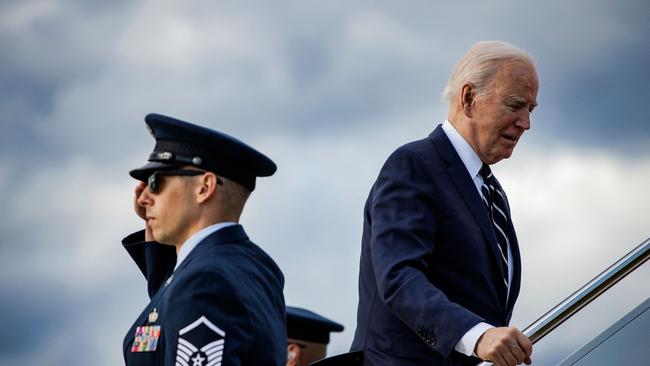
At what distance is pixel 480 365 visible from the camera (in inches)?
163

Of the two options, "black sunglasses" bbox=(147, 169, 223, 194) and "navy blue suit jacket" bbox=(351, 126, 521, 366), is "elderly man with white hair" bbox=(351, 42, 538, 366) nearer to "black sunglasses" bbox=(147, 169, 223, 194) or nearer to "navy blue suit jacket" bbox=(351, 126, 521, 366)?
"navy blue suit jacket" bbox=(351, 126, 521, 366)

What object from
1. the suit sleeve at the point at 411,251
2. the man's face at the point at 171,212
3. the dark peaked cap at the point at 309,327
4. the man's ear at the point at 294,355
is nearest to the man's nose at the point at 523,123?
the suit sleeve at the point at 411,251

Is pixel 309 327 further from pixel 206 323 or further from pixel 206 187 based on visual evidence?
pixel 206 323

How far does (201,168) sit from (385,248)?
0.74 metres

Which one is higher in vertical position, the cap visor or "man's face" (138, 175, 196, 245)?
the cap visor

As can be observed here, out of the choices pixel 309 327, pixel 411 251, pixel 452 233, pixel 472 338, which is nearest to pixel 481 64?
pixel 452 233

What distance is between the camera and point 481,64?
189 inches

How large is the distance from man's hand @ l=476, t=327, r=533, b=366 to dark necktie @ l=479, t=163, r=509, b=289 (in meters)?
0.64

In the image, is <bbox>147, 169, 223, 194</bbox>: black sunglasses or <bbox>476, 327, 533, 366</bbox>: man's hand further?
<bbox>147, 169, 223, 194</bbox>: black sunglasses

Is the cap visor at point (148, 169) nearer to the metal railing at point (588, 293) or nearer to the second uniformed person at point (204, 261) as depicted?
the second uniformed person at point (204, 261)

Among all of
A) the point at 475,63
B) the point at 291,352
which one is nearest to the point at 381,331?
the point at 475,63

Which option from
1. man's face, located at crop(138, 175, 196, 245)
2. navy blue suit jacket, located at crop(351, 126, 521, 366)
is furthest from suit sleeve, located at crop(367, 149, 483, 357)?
man's face, located at crop(138, 175, 196, 245)

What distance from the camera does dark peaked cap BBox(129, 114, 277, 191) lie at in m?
4.57

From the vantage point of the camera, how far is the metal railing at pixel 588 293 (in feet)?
13.9
